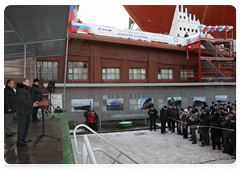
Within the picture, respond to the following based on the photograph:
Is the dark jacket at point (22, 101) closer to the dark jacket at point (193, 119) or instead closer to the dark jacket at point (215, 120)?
the dark jacket at point (215, 120)

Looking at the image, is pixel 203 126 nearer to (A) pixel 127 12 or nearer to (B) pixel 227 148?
(B) pixel 227 148

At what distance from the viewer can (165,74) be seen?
23.7 meters

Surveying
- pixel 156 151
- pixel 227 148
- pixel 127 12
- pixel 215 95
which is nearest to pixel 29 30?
pixel 156 151

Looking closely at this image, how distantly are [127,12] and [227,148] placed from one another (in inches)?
1097

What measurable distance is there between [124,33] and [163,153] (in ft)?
48.8

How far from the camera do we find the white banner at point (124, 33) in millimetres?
18494

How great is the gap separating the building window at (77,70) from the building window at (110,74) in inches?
82.1

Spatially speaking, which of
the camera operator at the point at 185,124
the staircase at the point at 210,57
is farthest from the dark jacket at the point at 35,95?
the staircase at the point at 210,57

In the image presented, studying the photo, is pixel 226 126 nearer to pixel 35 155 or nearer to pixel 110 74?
pixel 35 155

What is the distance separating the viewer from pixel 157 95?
1847 cm

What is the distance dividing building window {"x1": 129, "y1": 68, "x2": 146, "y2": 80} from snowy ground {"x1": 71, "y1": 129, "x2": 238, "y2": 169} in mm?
10588

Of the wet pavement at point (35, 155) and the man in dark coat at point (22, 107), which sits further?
the man in dark coat at point (22, 107)

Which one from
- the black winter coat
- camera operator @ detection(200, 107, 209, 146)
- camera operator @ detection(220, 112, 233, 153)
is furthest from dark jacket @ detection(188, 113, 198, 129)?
the black winter coat

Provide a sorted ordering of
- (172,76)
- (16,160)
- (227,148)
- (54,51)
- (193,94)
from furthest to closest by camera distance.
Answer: (172,76), (193,94), (54,51), (227,148), (16,160)
